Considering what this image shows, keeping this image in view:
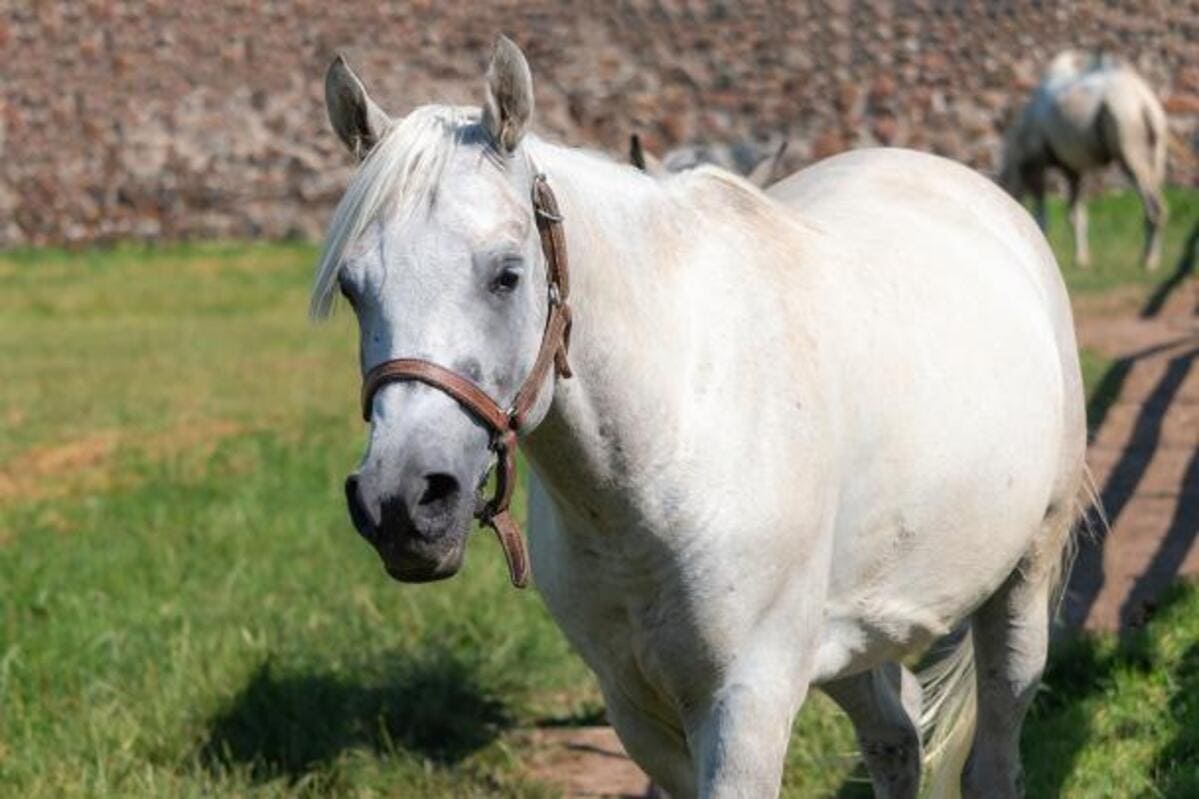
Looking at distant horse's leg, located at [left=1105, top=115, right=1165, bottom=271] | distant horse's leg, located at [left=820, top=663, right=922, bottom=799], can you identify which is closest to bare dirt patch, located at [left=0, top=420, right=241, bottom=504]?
distant horse's leg, located at [left=820, top=663, right=922, bottom=799]

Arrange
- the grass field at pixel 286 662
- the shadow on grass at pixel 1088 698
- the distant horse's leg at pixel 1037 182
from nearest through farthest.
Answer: the shadow on grass at pixel 1088 698 → the grass field at pixel 286 662 → the distant horse's leg at pixel 1037 182

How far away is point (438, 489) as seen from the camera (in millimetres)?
3230

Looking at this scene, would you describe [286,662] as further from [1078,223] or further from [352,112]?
[1078,223]

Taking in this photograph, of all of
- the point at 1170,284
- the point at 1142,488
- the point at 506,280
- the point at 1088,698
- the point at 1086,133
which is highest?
the point at 506,280

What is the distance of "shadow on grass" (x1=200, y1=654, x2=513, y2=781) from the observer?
601 cm

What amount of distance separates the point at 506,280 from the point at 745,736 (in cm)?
93

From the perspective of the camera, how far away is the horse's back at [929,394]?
13.8ft

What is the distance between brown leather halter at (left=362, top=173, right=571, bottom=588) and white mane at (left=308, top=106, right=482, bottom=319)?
0.16 metres

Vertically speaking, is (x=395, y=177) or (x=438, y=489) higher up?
(x=395, y=177)

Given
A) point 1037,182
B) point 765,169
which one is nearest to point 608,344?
point 765,169

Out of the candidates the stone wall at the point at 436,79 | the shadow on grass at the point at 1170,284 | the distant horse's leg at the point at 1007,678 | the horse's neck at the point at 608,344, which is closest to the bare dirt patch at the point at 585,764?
the distant horse's leg at the point at 1007,678

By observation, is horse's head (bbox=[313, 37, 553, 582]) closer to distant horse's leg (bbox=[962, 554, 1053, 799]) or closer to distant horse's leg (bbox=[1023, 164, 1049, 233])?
distant horse's leg (bbox=[962, 554, 1053, 799])

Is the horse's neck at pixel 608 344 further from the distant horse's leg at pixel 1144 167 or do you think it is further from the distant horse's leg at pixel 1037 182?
the distant horse's leg at pixel 1037 182

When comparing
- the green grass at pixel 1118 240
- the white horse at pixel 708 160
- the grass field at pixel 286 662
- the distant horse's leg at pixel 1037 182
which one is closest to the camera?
the grass field at pixel 286 662
